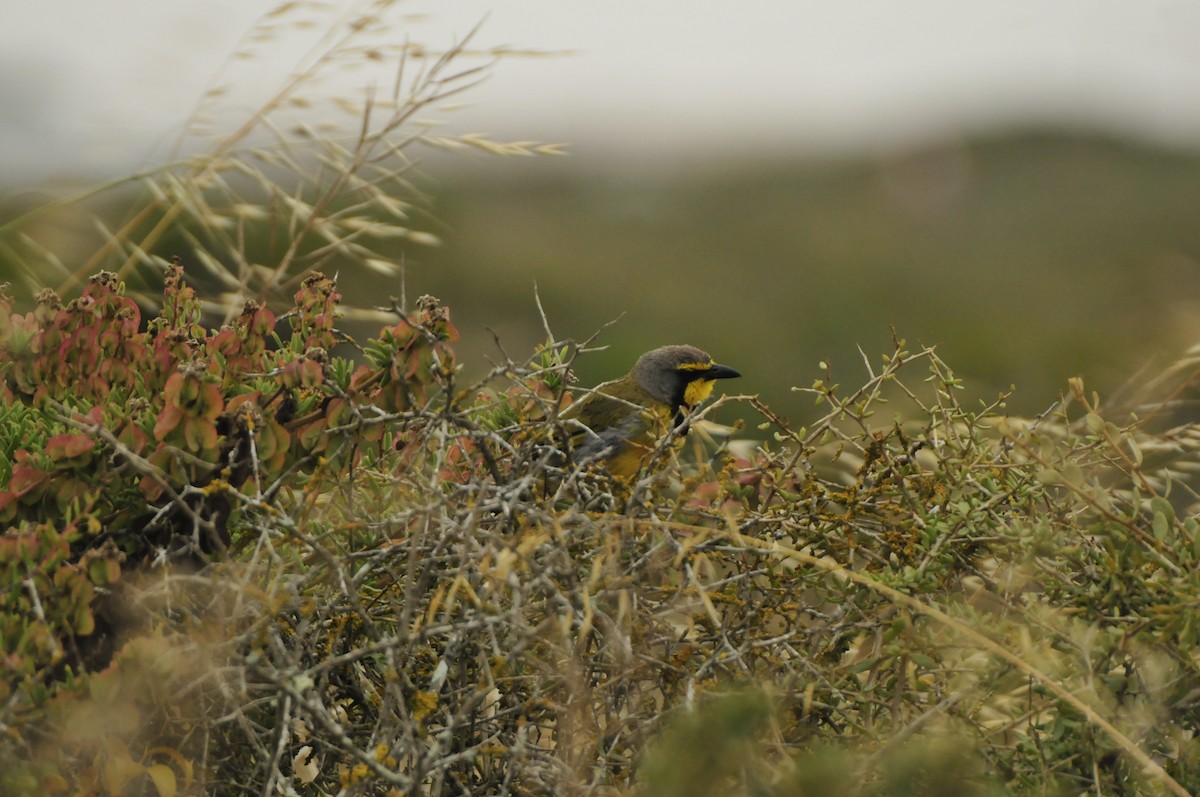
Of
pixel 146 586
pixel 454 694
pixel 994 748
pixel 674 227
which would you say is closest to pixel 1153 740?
pixel 994 748

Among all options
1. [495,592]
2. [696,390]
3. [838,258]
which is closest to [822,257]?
[838,258]

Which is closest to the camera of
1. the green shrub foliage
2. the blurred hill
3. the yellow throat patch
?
the green shrub foliage

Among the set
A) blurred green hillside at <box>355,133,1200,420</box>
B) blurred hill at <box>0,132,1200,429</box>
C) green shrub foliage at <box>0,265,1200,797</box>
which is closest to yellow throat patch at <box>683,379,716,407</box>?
blurred hill at <box>0,132,1200,429</box>

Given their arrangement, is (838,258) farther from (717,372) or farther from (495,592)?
(495,592)

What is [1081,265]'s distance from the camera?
20938 mm

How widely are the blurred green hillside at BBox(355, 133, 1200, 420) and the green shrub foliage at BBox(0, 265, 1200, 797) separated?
113cm

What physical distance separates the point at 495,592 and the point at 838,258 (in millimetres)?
19134

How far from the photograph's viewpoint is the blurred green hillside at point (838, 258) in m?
13.0

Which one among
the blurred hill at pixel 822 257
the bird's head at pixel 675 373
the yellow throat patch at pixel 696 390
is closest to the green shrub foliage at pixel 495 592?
the blurred hill at pixel 822 257

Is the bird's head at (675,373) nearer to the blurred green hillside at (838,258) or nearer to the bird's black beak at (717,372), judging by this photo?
the bird's black beak at (717,372)

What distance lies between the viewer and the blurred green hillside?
13.0 meters

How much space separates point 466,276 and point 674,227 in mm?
9641

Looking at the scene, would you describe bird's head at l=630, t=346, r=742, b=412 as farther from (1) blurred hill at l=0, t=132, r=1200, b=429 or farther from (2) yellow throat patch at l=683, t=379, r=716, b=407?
(1) blurred hill at l=0, t=132, r=1200, b=429

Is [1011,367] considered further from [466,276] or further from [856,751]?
[856,751]
